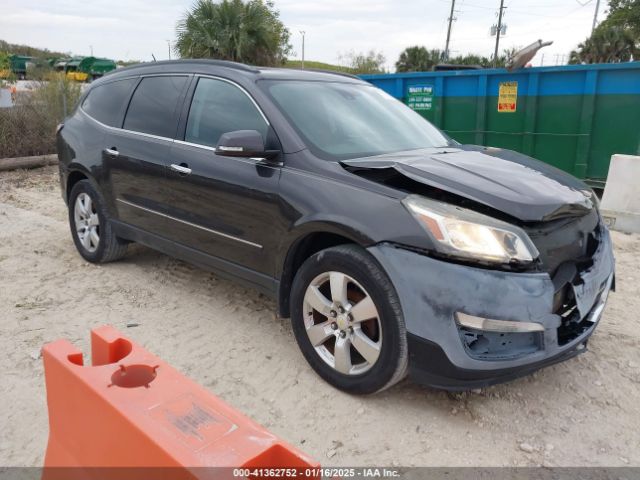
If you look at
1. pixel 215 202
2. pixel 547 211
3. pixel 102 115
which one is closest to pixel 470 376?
pixel 547 211

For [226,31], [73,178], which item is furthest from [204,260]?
[226,31]

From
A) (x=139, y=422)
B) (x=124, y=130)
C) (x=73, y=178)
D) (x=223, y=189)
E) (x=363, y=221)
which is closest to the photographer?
(x=139, y=422)

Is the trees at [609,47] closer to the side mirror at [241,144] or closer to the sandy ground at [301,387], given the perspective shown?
the sandy ground at [301,387]

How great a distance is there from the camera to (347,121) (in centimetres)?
371

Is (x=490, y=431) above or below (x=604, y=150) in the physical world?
below

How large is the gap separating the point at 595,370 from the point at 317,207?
6.38ft

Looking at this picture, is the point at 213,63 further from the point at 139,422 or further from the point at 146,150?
the point at 139,422

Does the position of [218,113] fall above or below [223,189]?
above

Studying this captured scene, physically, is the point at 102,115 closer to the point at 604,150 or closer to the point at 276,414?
the point at 276,414

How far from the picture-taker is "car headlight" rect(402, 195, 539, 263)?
2.58 metres

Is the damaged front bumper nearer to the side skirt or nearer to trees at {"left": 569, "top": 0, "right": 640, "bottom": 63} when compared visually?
the side skirt

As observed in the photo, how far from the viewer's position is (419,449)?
2.63 m

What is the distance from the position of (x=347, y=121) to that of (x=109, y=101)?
2422mm

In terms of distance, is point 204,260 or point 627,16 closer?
point 204,260
